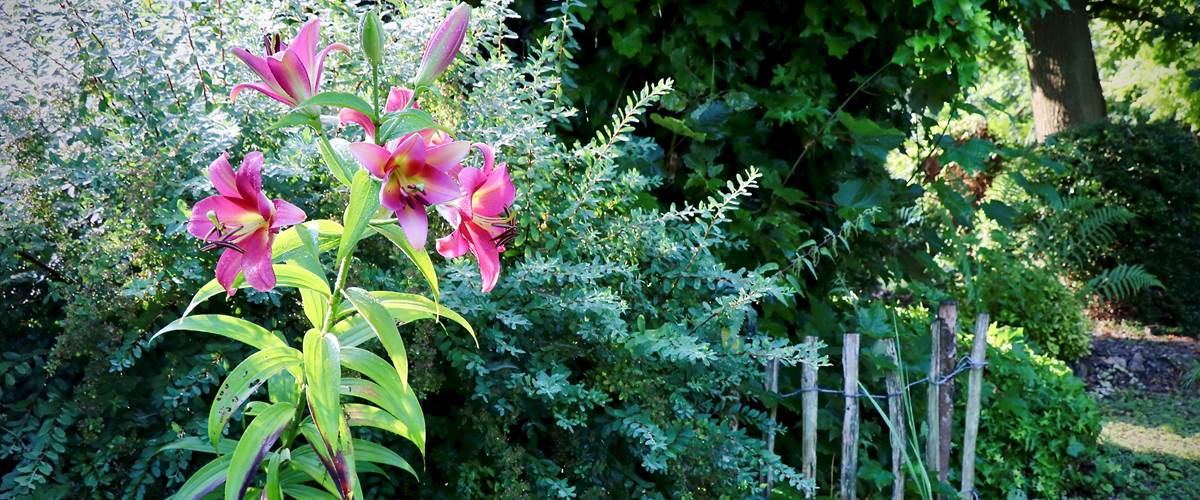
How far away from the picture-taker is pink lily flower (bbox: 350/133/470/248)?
1540 mm

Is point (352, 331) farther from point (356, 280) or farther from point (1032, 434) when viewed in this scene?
point (1032, 434)

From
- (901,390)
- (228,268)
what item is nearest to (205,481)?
(228,268)

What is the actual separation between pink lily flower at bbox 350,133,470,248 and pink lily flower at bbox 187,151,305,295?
6.4 inches

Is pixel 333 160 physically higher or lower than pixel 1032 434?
lower

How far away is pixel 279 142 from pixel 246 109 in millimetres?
153

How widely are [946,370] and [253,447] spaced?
2.73 meters

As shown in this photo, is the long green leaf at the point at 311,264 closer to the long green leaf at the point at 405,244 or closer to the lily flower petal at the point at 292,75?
the long green leaf at the point at 405,244

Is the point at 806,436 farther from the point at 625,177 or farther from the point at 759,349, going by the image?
the point at 625,177

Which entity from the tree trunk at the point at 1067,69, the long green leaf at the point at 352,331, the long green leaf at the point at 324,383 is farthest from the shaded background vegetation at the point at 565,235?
the tree trunk at the point at 1067,69

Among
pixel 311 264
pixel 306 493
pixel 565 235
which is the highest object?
pixel 565 235

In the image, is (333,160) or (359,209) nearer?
(359,209)

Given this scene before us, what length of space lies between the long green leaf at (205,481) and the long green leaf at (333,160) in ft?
2.06

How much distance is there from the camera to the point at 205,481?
6.28ft

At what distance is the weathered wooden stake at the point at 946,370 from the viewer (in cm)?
359
